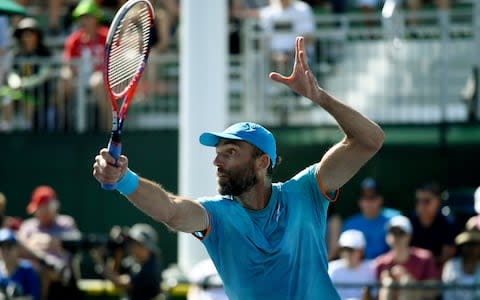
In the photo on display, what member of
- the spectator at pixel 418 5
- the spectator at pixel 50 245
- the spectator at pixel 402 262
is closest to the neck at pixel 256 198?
the spectator at pixel 402 262

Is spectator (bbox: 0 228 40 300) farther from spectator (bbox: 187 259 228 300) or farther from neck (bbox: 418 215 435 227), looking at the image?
neck (bbox: 418 215 435 227)

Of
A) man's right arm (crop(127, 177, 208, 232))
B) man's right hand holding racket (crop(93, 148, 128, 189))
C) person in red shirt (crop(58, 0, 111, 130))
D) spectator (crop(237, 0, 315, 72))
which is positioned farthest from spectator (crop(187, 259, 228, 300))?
man's right hand holding racket (crop(93, 148, 128, 189))

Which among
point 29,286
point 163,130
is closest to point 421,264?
point 29,286

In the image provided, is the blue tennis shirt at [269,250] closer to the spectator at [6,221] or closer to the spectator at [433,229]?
the spectator at [433,229]

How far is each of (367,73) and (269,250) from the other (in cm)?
808

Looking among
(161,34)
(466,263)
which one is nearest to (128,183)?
(466,263)

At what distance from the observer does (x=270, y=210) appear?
627cm

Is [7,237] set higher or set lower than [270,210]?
lower

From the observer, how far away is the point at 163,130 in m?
14.6

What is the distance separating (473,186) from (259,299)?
815cm

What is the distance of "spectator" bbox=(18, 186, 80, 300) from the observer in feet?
Answer: 39.8

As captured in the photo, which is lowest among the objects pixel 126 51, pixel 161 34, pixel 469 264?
pixel 469 264

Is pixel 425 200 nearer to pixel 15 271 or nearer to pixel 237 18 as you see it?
pixel 15 271

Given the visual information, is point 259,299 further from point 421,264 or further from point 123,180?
point 421,264
